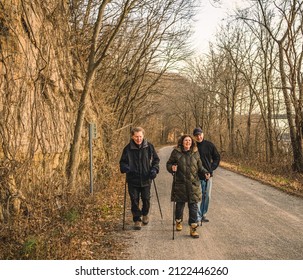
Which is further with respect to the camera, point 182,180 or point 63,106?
point 63,106

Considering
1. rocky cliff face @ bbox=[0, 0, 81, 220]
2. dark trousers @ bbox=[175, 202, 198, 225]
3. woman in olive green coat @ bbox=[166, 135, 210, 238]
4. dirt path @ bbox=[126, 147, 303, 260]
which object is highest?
rocky cliff face @ bbox=[0, 0, 81, 220]

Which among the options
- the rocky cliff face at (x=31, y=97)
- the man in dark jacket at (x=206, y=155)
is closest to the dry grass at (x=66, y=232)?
the rocky cliff face at (x=31, y=97)

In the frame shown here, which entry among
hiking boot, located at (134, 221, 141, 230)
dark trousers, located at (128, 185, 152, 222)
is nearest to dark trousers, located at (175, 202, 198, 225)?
dark trousers, located at (128, 185, 152, 222)

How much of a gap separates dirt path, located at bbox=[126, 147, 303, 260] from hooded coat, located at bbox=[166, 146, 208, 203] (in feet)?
2.40

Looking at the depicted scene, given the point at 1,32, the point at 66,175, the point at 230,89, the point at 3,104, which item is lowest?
the point at 66,175

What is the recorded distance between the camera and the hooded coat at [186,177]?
20.0 feet

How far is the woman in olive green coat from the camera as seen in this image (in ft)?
19.9

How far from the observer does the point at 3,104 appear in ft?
18.8

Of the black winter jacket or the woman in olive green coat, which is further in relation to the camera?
the black winter jacket

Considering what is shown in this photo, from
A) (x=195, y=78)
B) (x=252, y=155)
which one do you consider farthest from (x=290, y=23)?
(x=195, y=78)

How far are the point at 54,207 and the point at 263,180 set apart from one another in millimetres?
9593

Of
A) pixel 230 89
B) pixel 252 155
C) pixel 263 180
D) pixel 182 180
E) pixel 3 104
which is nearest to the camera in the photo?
pixel 3 104

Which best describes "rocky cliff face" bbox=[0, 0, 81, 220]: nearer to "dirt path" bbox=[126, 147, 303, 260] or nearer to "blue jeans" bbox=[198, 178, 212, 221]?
"dirt path" bbox=[126, 147, 303, 260]
